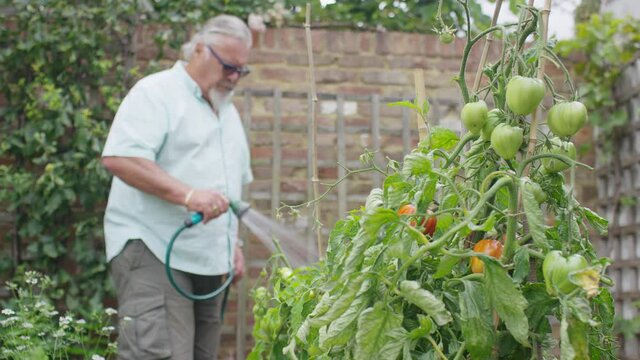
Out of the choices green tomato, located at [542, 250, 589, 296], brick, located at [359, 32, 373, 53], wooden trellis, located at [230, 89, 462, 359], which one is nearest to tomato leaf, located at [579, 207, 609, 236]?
green tomato, located at [542, 250, 589, 296]

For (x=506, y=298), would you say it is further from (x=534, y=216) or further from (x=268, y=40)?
(x=268, y=40)

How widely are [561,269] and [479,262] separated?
0.17 m

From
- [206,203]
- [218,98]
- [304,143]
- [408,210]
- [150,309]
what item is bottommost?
[150,309]

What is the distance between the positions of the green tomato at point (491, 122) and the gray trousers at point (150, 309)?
1809 millimetres

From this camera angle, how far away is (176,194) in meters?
2.59

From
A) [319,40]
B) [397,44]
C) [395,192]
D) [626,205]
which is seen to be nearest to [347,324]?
[395,192]

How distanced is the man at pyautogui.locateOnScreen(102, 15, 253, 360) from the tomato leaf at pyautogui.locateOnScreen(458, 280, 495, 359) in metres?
1.76

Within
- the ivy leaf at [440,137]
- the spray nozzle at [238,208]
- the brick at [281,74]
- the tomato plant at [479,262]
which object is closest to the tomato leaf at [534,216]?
the tomato plant at [479,262]

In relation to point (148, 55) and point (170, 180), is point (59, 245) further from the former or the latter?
point (170, 180)

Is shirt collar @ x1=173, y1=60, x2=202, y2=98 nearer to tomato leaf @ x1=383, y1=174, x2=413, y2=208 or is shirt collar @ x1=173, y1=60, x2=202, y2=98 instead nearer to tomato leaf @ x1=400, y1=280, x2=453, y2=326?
tomato leaf @ x1=383, y1=174, x2=413, y2=208

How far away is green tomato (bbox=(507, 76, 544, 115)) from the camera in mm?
867

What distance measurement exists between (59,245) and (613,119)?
262 cm

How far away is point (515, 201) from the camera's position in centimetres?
88

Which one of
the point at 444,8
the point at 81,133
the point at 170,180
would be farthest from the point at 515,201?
the point at 444,8
